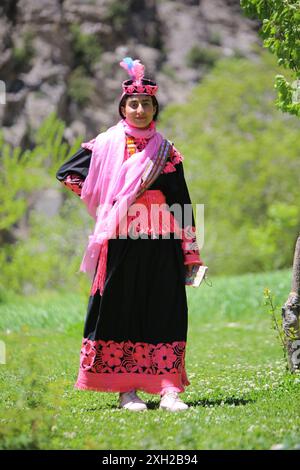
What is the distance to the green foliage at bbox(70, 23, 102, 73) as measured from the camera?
1750 inches

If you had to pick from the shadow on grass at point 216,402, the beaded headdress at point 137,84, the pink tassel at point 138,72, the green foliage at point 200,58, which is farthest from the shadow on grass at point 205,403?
the green foliage at point 200,58

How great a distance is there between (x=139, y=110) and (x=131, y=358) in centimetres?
162

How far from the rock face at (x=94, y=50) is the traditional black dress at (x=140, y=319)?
35.6 metres

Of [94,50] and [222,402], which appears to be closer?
[222,402]

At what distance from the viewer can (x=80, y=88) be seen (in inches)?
1715

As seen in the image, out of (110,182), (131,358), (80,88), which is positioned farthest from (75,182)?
(80,88)

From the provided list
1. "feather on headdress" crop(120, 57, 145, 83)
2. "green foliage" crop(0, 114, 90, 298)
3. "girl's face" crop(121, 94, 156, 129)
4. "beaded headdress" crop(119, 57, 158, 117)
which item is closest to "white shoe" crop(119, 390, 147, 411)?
"girl's face" crop(121, 94, 156, 129)

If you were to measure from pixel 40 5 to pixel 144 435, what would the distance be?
4285cm

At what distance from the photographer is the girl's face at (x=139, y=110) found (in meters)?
5.17

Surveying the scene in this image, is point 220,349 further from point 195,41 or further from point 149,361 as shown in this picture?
point 195,41

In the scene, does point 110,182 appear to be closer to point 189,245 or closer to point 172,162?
point 172,162

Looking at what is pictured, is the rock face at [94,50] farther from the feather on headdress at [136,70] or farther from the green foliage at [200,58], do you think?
the feather on headdress at [136,70]

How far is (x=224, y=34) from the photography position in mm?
47562
